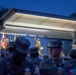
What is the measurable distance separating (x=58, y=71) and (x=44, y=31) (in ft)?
15.5

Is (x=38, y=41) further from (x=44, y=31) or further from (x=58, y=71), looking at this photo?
(x=58, y=71)

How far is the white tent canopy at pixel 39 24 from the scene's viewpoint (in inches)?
295

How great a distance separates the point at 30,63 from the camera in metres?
4.32

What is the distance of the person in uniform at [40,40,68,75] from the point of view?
427cm

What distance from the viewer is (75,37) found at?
951cm

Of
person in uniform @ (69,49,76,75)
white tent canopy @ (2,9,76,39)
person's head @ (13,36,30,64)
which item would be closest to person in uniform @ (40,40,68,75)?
person in uniform @ (69,49,76,75)

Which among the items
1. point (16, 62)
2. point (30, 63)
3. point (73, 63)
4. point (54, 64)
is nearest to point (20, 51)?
point (16, 62)

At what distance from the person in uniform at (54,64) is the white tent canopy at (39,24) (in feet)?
7.91

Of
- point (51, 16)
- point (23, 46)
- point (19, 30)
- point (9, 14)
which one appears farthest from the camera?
point (19, 30)

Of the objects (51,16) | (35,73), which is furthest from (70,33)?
(35,73)

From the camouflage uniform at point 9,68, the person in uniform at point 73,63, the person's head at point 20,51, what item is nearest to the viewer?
the person's head at point 20,51

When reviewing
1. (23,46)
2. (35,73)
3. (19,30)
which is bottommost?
(35,73)

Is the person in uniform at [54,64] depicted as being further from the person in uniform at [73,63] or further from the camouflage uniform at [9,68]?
the camouflage uniform at [9,68]

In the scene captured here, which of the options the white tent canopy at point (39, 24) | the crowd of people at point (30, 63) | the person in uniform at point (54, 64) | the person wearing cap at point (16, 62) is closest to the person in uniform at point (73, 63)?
the crowd of people at point (30, 63)
